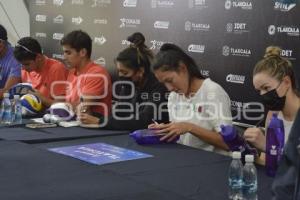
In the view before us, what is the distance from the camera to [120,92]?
3.33 meters

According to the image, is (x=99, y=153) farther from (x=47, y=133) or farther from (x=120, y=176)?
(x=47, y=133)

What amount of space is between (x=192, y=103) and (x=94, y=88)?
0.89 meters

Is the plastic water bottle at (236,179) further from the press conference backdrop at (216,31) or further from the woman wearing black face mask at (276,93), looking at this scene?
the press conference backdrop at (216,31)

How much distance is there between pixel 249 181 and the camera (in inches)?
60.9

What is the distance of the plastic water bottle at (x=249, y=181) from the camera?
1.50 m

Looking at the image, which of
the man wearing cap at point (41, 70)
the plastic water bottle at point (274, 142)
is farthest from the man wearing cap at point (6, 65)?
the plastic water bottle at point (274, 142)

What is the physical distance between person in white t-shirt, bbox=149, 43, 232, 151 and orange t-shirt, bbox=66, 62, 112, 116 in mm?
758

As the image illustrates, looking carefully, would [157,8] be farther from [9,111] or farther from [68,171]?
[68,171]

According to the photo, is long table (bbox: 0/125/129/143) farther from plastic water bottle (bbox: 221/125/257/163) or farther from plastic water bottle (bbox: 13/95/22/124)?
plastic water bottle (bbox: 221/125/257/163)

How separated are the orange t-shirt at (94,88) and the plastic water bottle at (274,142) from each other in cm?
149

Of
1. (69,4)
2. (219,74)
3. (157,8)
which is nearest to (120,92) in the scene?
(219,74)

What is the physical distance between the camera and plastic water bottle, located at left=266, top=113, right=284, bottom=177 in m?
1.73

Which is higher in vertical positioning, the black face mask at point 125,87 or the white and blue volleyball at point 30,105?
the black face mask at point 125,87

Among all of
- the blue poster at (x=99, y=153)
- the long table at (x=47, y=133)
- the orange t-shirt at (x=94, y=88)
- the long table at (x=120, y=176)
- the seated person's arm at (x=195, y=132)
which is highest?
the orange t-shirt at (x=94, y=88)
